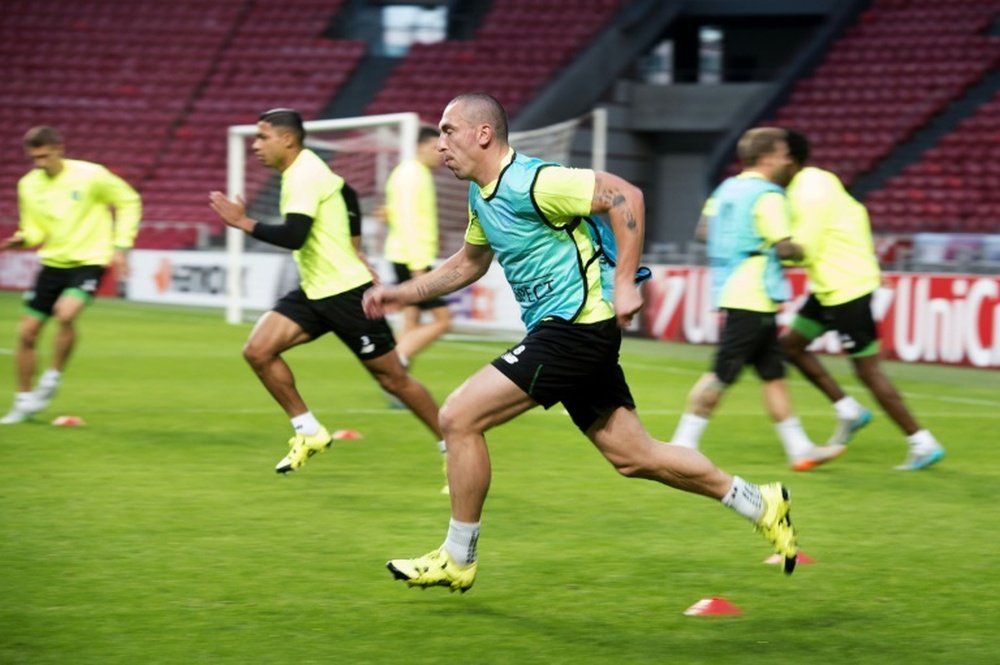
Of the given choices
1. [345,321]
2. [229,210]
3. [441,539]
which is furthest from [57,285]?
[441,539]

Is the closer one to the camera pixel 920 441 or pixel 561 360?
pixel 561 360

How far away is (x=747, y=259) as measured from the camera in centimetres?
933

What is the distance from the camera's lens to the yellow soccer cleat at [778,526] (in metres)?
6.28

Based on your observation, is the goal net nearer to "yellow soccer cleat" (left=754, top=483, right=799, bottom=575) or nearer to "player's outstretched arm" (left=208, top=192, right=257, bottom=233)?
"player's outstretched arm" (left=208, top=192, right=257, bottom=233)

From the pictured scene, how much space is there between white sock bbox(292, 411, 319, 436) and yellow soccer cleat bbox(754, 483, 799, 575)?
345cm

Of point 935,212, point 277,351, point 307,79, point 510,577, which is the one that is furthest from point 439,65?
point 510,577

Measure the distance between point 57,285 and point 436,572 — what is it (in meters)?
6.24

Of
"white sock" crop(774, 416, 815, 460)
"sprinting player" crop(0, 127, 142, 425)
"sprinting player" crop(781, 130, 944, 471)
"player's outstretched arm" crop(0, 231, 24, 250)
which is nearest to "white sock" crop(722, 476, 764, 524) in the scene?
"white sock" crop(774, 416, 815, 460)

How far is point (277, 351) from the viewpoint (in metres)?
9.23

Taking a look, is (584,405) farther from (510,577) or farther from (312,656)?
(312,656)

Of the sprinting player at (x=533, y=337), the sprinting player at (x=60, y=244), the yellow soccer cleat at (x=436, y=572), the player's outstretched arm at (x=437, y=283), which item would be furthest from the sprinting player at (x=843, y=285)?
the sprinting player at (x=60, y=244)

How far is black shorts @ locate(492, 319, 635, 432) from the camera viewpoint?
6039mm

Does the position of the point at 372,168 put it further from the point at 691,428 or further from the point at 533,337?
the point at 533,337

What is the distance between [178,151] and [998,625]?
98.9 ft
